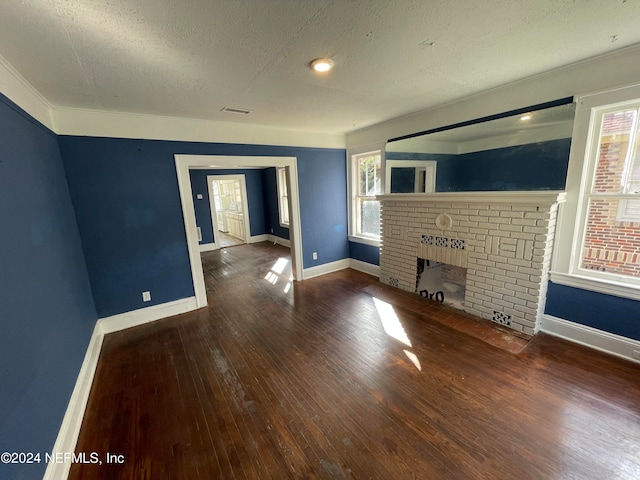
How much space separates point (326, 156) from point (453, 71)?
2.56 metres

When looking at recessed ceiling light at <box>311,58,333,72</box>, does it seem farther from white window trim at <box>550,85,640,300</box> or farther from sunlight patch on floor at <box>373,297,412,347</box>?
sunlight patch on floor at <box>373,297,412,347</box>

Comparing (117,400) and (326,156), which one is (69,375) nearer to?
(117,400)

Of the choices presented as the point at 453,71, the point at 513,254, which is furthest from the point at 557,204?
the point at 453,71

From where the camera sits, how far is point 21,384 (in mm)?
1305

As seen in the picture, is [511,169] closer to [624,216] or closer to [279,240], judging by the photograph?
[624,216]

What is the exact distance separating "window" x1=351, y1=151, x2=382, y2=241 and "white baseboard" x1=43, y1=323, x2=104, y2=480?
156 inches

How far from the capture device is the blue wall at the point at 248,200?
6957 millimetres

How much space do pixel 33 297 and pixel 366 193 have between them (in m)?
4.24

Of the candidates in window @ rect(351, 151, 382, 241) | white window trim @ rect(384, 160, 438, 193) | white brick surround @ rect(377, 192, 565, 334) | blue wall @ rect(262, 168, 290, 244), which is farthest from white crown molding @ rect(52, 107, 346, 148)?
blue wall @ rect(262, 168, 290, 244)

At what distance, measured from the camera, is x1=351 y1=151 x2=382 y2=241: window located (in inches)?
175

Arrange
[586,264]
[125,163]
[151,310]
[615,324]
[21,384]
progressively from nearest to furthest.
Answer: [21,384] → [615,324] → [586,264] → [125,163] → [151,310]

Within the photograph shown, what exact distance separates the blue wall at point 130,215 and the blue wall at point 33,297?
1.22 ft

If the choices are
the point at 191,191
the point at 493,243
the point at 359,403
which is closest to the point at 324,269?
the point at 191,191

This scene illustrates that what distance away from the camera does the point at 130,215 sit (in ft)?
10.1
